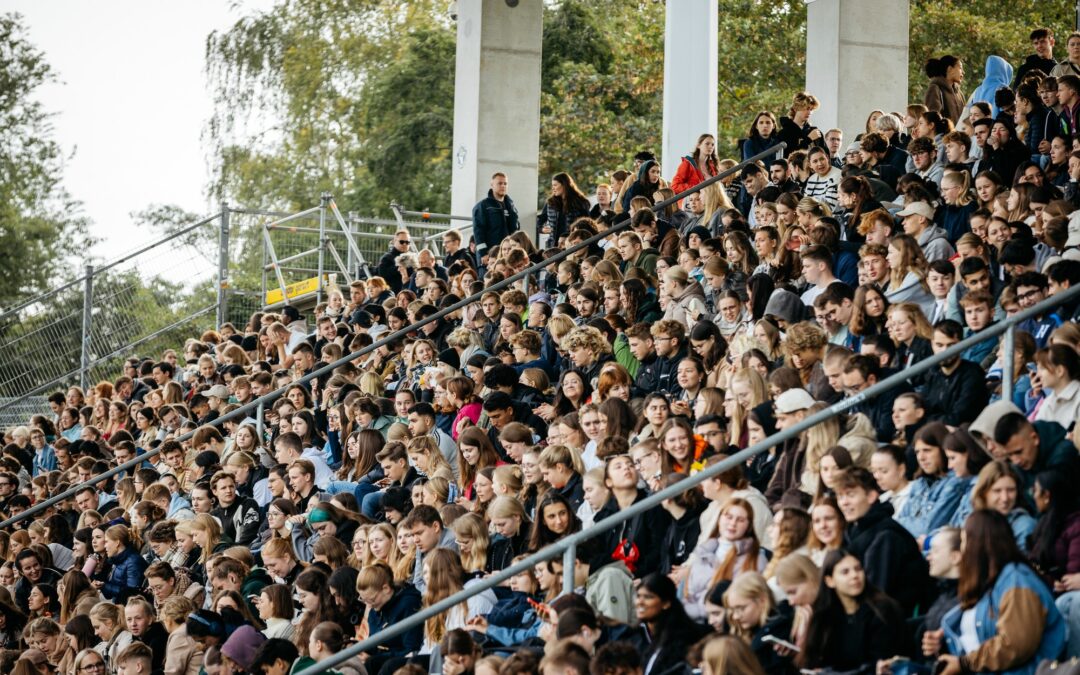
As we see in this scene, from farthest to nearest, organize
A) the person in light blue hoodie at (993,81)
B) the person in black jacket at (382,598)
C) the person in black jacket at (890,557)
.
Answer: the person in light blue hoodie at (993,81), the person in black jacket at (382,598), the person in black jacket at (890,557)

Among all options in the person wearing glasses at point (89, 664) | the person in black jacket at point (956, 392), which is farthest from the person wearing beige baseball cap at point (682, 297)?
the person wearing glasses at point (89, 664)

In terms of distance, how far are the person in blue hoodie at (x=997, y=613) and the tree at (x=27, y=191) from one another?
140ft

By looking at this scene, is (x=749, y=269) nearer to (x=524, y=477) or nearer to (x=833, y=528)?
(x=524, y=477)

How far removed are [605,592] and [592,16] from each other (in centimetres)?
3115

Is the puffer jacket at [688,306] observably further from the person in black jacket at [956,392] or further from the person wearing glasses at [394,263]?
the person wearing glasses at [394,263]

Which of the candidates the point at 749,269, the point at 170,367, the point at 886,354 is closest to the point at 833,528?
the point at 886,354

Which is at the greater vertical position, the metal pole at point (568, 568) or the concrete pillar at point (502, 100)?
the concrete pillar at point (502, 100)

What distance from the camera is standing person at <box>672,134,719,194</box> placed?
53.2 ft

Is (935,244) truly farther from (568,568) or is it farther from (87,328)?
(87,328)

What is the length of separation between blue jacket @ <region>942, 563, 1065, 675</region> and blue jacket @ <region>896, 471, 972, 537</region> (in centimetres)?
105

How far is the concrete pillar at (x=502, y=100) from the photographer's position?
72.6 ft

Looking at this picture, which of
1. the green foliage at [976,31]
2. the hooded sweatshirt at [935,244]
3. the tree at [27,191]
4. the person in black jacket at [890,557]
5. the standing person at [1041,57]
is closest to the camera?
the person in black jacket at [890,557]

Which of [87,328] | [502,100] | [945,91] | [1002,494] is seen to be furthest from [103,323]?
[1002,494]

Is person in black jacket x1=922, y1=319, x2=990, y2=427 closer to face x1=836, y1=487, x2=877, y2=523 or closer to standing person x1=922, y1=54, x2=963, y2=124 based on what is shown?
face x1=836, y1=487, x2=877, y2=523
